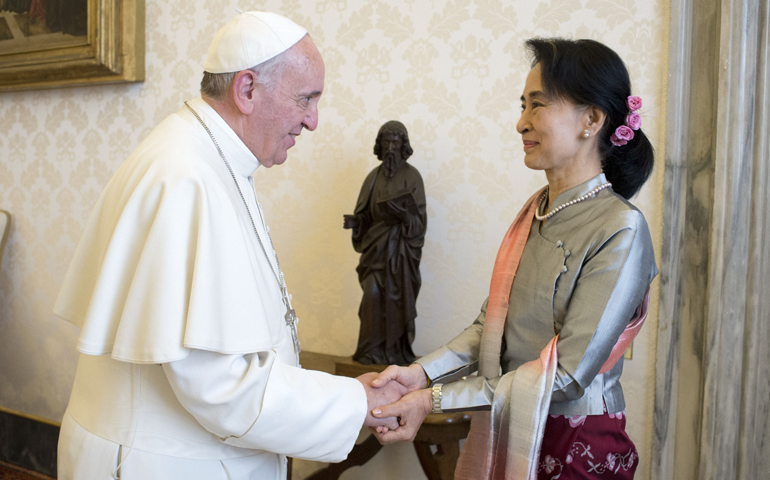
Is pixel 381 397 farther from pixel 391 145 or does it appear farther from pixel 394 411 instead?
pixel 391 145

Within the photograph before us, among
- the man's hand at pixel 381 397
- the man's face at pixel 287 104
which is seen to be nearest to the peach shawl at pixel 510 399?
the man's hand at pixel 381 397

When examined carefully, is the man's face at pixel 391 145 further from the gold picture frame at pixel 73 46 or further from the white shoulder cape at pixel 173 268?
the gold picture frame at pixel 73 46

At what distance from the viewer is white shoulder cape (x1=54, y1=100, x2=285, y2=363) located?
1.30 meters

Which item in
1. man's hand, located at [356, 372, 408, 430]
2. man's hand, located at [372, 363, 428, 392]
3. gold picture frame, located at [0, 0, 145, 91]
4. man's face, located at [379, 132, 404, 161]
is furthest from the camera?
gold picture frame, located at [0, 0, 145, 91]

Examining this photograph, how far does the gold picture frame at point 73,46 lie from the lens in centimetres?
346

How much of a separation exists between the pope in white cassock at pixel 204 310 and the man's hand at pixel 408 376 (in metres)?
0.11

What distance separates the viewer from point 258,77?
1615 millimetres

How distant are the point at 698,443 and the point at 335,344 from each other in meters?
1.76

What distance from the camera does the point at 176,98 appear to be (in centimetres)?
349

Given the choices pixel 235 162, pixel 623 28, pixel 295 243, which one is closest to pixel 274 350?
pixel 235 162

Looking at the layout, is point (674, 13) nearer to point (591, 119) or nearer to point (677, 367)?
point (591, 119)

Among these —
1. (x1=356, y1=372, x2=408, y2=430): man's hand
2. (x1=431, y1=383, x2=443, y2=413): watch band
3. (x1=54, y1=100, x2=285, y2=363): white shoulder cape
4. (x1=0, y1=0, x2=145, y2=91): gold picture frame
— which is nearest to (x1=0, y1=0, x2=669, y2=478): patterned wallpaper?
(x1=0, y1=0, x2=145, y2=91): gold picture frame

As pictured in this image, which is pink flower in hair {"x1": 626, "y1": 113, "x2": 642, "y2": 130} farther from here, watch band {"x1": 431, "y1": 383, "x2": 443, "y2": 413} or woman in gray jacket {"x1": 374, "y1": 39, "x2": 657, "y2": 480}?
watch band {"x1": 431, "y1": 383, "x2": 443, "y2": 413}

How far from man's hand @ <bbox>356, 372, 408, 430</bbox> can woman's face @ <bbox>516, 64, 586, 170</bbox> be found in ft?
2.60
